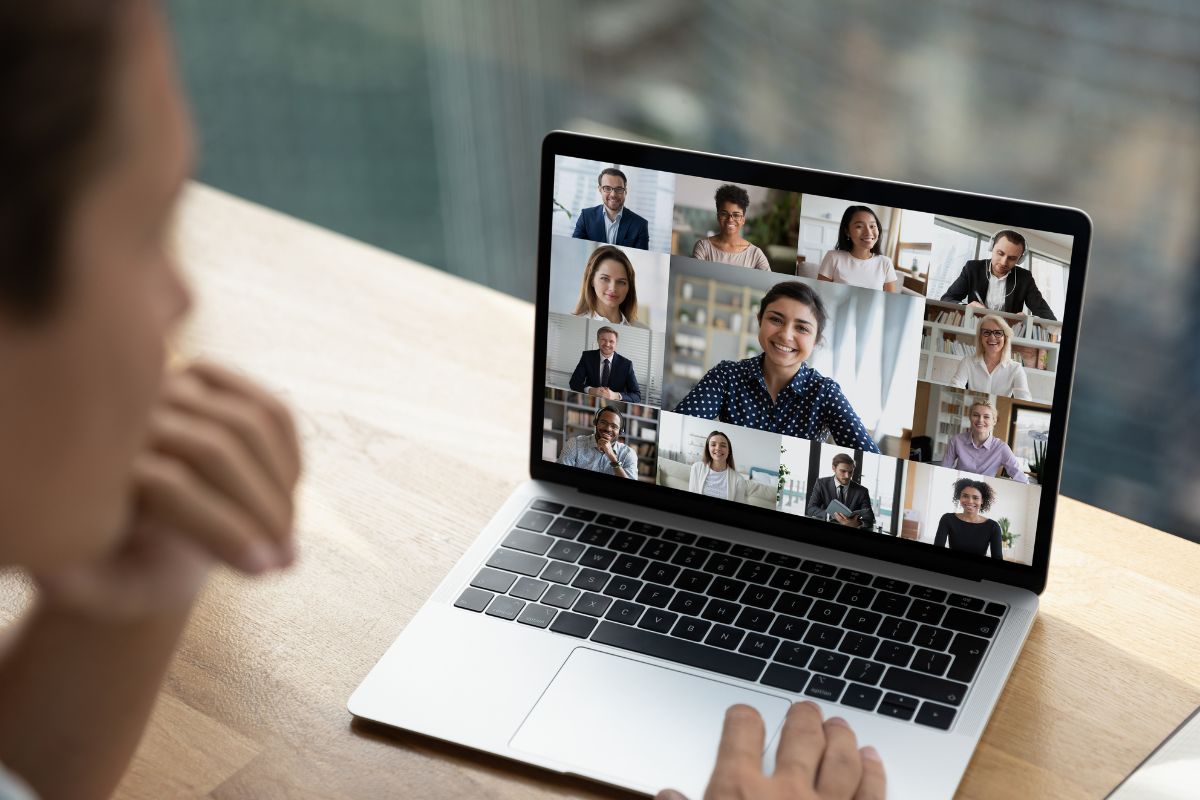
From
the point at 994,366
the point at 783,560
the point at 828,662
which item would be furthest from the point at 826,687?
the point at 994,366

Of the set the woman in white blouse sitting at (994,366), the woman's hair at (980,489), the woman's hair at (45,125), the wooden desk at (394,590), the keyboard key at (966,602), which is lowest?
the wooden desk at (394,590)

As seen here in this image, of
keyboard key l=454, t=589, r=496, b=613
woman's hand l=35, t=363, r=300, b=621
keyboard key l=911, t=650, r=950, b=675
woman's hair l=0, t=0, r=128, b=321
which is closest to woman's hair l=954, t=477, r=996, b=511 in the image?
keyboard key l=911, t=650, r=950, b=675

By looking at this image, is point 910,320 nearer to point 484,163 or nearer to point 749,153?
point 749,153

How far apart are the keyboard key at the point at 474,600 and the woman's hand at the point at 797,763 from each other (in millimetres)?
187

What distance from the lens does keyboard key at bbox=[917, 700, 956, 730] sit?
2.26 feet

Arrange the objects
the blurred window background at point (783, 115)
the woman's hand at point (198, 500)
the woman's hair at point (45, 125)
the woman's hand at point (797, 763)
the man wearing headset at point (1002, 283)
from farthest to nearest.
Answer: the blurred window background at point (783, 115) → the man wearing headset at point (1002, 283) → the woman's hand at point (797, 763) → the woman's hand at point (198, 500) → the woman's hair at point (45, 125)

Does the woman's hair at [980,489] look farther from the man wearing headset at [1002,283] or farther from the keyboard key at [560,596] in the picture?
the keyboard key at [560,596]

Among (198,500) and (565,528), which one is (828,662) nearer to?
(565,528)

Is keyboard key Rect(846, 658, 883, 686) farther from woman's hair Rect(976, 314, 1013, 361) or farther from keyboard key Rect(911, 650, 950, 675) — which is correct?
woman's hair Rect(976, 314, 1013, 361)

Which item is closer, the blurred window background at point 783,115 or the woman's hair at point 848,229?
the woman's hair at point 848,229

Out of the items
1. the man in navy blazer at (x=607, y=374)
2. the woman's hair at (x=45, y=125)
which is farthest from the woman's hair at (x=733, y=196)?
the woman's hair at (x=45, y=125)

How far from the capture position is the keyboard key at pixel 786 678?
0.72m

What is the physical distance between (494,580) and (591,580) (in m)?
0.07

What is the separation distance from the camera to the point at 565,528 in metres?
0.85
